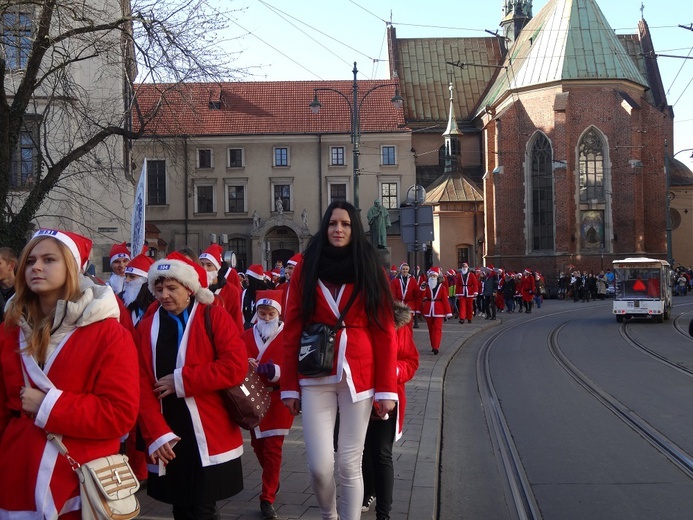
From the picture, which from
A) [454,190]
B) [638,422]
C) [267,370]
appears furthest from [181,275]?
[454,190]

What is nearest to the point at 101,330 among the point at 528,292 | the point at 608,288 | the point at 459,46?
the point at 528,292

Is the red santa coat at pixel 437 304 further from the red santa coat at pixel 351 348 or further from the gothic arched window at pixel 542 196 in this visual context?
the gothic arched window at pixel 542 196

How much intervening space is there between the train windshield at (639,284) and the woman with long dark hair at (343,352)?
82.8ft

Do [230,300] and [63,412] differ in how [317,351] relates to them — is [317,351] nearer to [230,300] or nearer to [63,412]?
[63,412]

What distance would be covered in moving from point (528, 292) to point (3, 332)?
34.1 metres

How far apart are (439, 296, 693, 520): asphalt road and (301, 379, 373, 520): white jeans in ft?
6.09

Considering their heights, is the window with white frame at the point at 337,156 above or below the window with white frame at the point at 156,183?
above

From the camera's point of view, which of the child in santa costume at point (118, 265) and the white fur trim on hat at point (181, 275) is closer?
the white fur trim on hat at point (181, 275)

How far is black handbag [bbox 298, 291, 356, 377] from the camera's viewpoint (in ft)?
14.6

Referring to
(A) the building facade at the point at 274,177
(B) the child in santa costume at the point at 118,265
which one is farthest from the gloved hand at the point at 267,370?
(A) the building facade at the point at 274,177

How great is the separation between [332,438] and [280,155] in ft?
160

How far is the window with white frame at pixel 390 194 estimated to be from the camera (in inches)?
2055

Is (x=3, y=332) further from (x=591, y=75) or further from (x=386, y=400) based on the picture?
(x=591, y=75)

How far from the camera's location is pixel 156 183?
51656 mm
